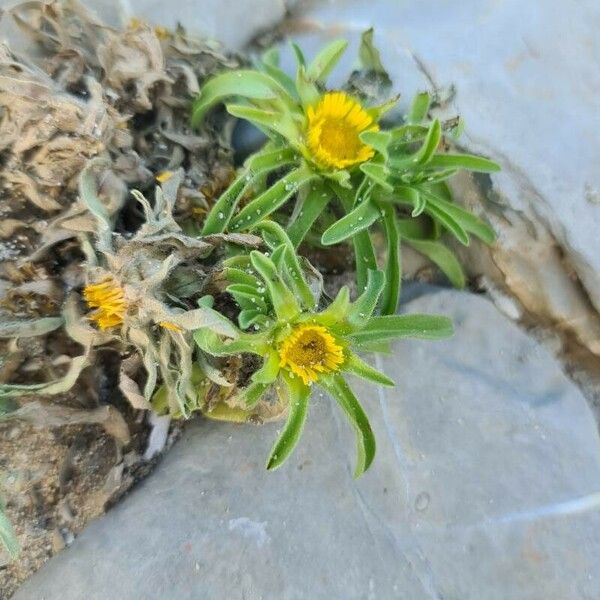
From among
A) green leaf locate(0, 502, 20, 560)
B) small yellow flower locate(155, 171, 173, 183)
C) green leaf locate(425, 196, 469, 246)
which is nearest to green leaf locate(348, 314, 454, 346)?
green leaf locate(425, 196, 469, 246)

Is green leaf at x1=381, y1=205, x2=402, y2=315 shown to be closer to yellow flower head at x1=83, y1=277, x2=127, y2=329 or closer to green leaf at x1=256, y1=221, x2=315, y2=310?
green leaf at x1=256, y1=221, x2=315, y2=310

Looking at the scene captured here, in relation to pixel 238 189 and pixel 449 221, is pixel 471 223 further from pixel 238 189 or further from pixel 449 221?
pixel 238 189

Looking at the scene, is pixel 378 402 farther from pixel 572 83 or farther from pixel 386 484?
pixel 572 83

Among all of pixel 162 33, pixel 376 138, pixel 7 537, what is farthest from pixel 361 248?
pixel 7 537

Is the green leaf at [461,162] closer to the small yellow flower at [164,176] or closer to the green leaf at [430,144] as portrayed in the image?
the green leaf at [430,144]

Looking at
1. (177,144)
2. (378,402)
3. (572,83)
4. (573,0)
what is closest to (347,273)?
(378,402)

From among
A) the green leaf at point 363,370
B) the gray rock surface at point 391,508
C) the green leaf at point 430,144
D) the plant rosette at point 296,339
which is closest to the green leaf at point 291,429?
the plant rosette at point 296,339
